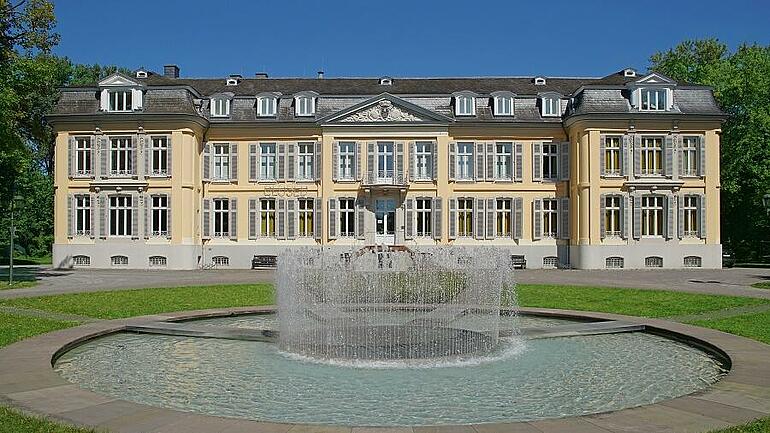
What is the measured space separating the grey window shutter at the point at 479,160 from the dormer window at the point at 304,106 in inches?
381

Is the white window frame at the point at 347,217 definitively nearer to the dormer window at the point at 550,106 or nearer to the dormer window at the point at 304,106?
the dormer window at the point at 304,106

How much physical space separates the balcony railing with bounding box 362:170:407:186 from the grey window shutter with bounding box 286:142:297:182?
4.16 metres

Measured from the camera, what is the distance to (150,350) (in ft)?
40.3

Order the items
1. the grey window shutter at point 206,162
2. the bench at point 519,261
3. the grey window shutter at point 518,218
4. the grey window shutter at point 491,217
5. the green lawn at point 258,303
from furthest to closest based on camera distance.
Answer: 1. the grey window shutter at point 206,162
2. the grey window shutter at point 491,217
3. the grey window shutter at point 518,218
4. the bench at point 519,261
5. the green lawn at point 258,303

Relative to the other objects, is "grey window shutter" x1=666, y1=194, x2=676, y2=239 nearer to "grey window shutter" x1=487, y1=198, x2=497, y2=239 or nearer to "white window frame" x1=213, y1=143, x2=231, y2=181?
"grey window shutter" x1=487, y1=198, x2=497, y2=239

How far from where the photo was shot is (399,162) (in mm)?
40312

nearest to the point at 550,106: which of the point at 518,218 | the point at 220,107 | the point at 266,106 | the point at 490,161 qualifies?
the point at 490,161

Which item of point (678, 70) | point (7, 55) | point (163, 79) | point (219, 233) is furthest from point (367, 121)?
point (678, 70)

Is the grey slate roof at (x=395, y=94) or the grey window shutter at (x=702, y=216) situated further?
the grey slate roof at (x=395, y=94)

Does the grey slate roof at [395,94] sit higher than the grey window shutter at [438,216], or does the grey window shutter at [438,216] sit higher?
the grey slate roof at [395,94]

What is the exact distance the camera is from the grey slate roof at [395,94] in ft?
128

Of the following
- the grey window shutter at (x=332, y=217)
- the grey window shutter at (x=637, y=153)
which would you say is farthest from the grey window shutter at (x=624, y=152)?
the grey window shutter at (x=332, y=217)

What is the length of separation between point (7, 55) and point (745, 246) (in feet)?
153

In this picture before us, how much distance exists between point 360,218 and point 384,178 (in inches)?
105
